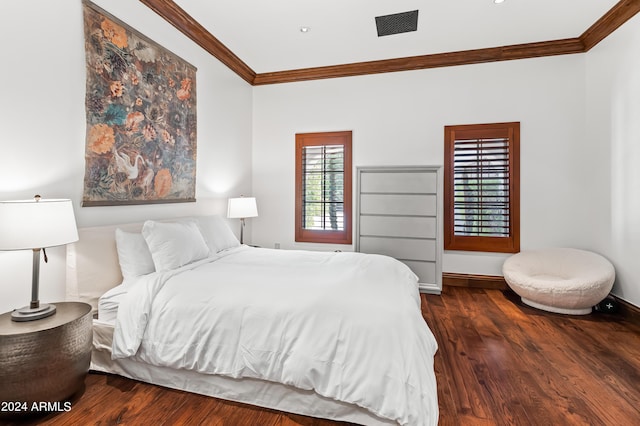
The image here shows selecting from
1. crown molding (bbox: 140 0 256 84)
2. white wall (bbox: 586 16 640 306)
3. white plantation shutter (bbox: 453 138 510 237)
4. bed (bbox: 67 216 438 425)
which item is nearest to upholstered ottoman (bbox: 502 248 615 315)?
white wall (bbox: 586 16 640 306)

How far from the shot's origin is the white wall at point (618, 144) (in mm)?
2809

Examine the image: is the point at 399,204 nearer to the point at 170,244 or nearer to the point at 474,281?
the point at 474,281

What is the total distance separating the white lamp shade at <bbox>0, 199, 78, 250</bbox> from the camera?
1.45 meters

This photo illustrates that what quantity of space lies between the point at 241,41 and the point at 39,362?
3.35m

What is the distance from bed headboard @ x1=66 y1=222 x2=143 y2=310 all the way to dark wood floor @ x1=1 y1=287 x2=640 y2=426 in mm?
544

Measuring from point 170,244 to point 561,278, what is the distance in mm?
3900

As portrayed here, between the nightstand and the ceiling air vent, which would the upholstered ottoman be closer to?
the ceiling air vent

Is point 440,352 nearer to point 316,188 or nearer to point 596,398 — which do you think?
point 596,398

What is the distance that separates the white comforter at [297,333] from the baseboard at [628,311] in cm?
250

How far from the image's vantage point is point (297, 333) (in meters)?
1.55

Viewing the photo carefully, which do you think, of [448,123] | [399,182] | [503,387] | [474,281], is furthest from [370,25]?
[503,387]

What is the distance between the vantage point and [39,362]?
4.80 ft

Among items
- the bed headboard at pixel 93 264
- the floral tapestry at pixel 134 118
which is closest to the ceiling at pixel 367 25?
the floral tapestry at pixel 134 118

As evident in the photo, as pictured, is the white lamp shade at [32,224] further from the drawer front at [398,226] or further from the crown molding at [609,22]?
the crown molding at [609,22]
